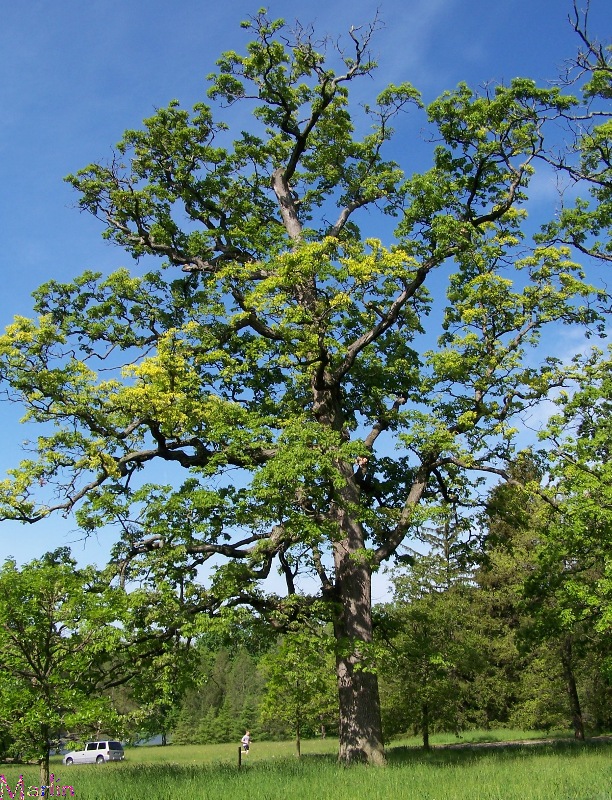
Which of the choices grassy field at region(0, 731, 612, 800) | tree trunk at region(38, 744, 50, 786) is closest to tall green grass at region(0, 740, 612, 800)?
grassy field at region(0, 731, 612, 800)

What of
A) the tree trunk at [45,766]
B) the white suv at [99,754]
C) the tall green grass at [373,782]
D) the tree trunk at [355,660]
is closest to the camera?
the tall green grass at [373,782]

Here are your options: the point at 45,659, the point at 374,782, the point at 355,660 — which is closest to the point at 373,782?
the point at 374,782

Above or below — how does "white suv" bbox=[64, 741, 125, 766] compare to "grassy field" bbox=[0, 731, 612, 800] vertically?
below

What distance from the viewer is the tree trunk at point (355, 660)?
12.8m

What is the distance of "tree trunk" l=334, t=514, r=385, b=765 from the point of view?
41.9 ft

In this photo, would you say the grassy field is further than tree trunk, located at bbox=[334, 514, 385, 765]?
No

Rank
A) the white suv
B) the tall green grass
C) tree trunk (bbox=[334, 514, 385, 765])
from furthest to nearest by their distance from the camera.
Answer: the white suv
tree trunk (bbox=[334, 514, 385, 765])
the tall green grass

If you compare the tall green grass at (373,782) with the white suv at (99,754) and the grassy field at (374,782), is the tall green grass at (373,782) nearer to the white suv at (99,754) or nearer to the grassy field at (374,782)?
the grassy field at (374,782)

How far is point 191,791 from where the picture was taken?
8992 millimetres

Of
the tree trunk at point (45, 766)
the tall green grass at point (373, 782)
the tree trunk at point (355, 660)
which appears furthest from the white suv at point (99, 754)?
the tree trunk at point (45, 766)

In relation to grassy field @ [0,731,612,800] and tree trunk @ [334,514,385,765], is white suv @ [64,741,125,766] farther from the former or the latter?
tree trunk @ [334,514,385,765]

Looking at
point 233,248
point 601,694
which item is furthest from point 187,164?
point 601,694

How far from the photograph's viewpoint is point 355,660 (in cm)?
1315

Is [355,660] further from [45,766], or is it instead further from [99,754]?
[99,754]
